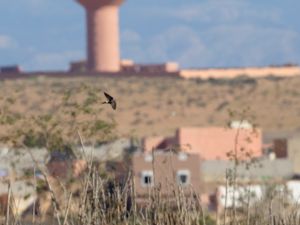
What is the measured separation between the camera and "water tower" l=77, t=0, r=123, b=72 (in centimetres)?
6769

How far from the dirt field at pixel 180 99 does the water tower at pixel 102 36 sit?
1.69 metres

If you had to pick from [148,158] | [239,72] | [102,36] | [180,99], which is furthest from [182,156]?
[239,72]

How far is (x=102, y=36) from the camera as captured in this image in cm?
6769

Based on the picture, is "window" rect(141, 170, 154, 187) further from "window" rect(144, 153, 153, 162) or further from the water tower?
the water tower

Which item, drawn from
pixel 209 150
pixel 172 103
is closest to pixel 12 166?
pixel 209 150

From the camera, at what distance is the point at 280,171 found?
33469 millimetres

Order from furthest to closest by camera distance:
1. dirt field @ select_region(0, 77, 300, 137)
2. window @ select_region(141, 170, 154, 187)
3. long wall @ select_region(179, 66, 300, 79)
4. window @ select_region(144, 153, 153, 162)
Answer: long wall @ select_region(179, 66, 300, 79)
dirt field @ select_region(0, 77, 300, 137)
window @ select_region(144, 153, 153, 162)
window @ select_region(141, 170, 154, 187)

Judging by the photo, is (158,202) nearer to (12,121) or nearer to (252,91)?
(12,121)

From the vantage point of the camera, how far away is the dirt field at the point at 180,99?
189 ft

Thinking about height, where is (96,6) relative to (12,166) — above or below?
above

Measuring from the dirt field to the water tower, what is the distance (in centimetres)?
169

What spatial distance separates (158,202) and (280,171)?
2569 cm

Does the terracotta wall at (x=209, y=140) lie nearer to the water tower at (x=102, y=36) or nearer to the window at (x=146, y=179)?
the window at (x=146, y=179)

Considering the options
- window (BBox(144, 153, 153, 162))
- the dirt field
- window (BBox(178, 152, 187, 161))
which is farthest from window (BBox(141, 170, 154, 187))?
the dirt field
